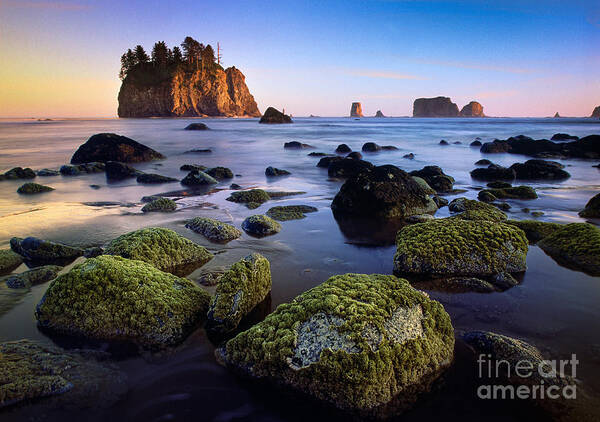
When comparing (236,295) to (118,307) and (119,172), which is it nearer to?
(118,307)

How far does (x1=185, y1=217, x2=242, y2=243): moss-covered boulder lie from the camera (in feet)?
24.5

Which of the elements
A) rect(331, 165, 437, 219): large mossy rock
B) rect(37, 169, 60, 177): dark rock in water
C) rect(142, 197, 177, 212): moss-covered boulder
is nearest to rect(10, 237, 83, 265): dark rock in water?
rect(142, 197, 177, 212): moss-covered boulder

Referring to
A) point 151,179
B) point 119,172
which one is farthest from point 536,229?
point 119,172

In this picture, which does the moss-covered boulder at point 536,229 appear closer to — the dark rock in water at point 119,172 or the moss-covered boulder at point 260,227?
the moss-covered boulder at point 260,227

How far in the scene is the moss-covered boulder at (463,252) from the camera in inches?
221

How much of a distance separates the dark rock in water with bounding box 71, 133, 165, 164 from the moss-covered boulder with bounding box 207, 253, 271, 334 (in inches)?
765

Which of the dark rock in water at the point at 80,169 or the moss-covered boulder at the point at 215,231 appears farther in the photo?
the dark rock in water at the point at 80,169

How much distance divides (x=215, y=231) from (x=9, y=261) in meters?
3.62

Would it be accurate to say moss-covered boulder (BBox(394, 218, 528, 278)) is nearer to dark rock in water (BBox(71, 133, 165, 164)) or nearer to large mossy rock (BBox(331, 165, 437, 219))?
large mossy rock (BBox(331, 165, 437, 219))

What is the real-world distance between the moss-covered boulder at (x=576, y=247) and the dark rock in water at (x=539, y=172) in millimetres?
11290

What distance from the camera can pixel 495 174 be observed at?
16875mm

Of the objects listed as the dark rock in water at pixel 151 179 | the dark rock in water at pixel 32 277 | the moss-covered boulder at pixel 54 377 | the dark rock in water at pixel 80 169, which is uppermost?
the dark rock in water at pixel 80 169

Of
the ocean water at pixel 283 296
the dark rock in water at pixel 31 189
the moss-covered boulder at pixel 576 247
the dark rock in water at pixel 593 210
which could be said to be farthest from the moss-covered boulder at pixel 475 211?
the dark rock in water at pixel 31 189

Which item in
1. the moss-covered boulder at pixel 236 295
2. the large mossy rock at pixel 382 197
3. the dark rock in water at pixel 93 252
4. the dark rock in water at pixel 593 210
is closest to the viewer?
the moss-covered boulder at pixel 236 295
